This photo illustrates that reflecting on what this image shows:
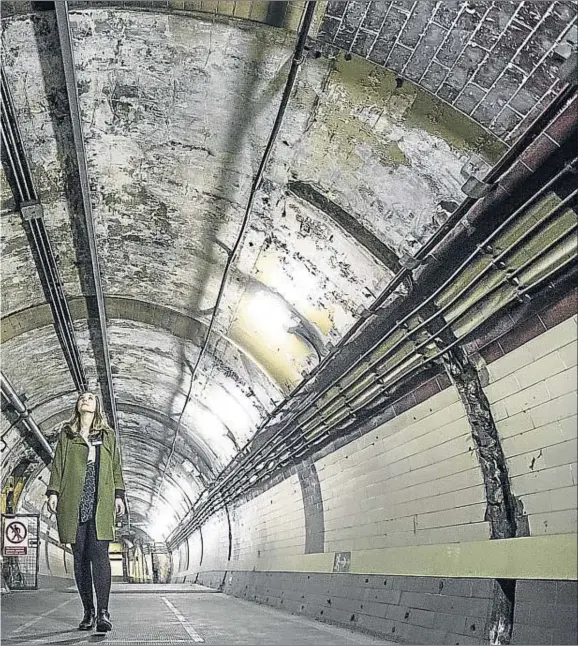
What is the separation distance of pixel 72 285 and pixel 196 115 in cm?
441

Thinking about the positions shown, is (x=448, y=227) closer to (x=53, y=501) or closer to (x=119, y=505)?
(x=119, y=505)

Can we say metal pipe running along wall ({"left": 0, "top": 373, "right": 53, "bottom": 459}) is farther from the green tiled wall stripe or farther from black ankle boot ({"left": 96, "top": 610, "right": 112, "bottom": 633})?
black ankle boot ({"left": 96, "top": 610, "right": 112, "bottom": 633})

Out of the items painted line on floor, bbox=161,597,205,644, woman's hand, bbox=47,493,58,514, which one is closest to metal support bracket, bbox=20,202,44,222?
woman's hand, bbox=47,493,58,514

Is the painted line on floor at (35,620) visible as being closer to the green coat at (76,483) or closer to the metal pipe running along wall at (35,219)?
the green coat at (76,483)

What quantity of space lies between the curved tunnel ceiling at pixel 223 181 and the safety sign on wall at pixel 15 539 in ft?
16.1

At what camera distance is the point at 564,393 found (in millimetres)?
5180

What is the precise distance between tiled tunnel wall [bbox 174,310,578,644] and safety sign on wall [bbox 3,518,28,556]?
726cm

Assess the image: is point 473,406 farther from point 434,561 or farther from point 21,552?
point 21,552

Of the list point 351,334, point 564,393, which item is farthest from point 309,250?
point 564,393

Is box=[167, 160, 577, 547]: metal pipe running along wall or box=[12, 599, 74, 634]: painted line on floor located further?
box=[12, 599, 74, 634]: painted line on floor

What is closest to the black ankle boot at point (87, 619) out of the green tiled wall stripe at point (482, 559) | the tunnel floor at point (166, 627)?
the tunnel floor at point (166, 627)

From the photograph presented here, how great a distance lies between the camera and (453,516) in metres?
6.99

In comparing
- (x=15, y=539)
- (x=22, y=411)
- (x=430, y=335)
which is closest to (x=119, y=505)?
(x=430, y=335)

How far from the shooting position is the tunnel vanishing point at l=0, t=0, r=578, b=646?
214 inches
